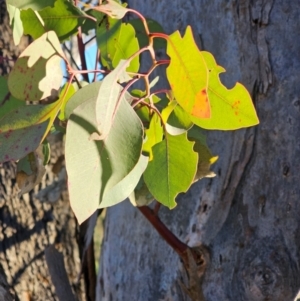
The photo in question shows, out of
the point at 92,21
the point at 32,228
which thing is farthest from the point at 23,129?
the point at 32,228

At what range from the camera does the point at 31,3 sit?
863mm

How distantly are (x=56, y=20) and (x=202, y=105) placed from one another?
37cm

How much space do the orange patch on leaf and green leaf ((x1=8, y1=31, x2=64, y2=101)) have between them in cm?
17

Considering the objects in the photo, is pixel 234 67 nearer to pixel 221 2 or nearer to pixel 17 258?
pixel 221 2

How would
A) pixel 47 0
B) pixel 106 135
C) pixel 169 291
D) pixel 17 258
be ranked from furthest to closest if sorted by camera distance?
1. pixel 17 258
2. pixel 169 291
3. pixel 47 0
4. pixel 106 135

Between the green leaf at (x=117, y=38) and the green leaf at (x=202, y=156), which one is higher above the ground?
the green leaf at (x=117, y=38)

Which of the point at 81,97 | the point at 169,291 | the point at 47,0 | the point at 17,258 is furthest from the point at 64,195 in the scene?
the point at 81,97

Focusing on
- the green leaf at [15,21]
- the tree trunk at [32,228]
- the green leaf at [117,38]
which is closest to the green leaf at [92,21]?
the green leaf at [117,38]

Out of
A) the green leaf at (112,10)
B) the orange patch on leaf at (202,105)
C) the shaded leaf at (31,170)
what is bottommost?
the shaded leaf at (31,170)

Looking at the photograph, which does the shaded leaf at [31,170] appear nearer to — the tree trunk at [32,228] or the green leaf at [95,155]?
the green leaf at [95,155]

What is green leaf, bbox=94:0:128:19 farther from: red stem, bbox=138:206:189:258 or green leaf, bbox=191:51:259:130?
red stem, bbox=138:206:189:258

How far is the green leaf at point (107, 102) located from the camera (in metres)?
0.60

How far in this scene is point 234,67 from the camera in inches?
46.8

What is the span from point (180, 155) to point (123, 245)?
0.59 metres
